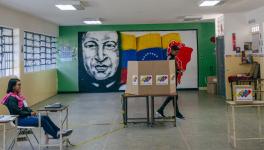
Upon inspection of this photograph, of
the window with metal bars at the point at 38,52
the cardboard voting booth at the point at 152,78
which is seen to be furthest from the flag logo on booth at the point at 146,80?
the window with metal bars at the point at 38,52

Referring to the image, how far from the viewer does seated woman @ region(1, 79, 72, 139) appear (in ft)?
16.7

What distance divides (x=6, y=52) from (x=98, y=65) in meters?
5.48

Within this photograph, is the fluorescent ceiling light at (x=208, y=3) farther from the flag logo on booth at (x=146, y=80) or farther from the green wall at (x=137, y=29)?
the green wall at (x=137, y=29)

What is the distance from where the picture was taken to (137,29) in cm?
1387

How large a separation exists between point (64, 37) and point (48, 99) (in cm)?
312

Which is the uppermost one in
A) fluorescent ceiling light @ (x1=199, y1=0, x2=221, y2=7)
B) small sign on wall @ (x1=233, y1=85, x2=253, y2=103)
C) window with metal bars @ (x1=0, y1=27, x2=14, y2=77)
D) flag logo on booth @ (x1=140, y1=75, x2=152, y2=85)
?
fluorescent ceiling light @ (x1=199, y1=0, x2=221, y2=7)

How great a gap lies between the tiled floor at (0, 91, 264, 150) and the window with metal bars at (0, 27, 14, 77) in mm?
1672

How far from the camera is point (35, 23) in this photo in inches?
429

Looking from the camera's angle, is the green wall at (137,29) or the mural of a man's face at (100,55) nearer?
the green wall at (137,29)

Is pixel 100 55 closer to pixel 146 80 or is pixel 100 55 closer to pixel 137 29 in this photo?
pixel 137 29

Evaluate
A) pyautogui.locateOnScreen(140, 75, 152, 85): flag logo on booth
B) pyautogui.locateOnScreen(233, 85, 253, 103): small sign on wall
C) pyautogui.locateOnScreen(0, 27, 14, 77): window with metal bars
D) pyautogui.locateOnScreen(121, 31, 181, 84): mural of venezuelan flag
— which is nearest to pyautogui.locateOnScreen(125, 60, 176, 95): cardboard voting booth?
pyautogui.locateOnScreen(140, 75, 152, 85): flag logo on booth

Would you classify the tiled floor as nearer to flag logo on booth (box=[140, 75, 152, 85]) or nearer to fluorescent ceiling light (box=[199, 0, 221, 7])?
flag logo on booth (box=[140, 75, 152, 85])

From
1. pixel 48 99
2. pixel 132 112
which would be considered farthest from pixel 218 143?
Answer: pixel 48 99

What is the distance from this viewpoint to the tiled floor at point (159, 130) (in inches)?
216
